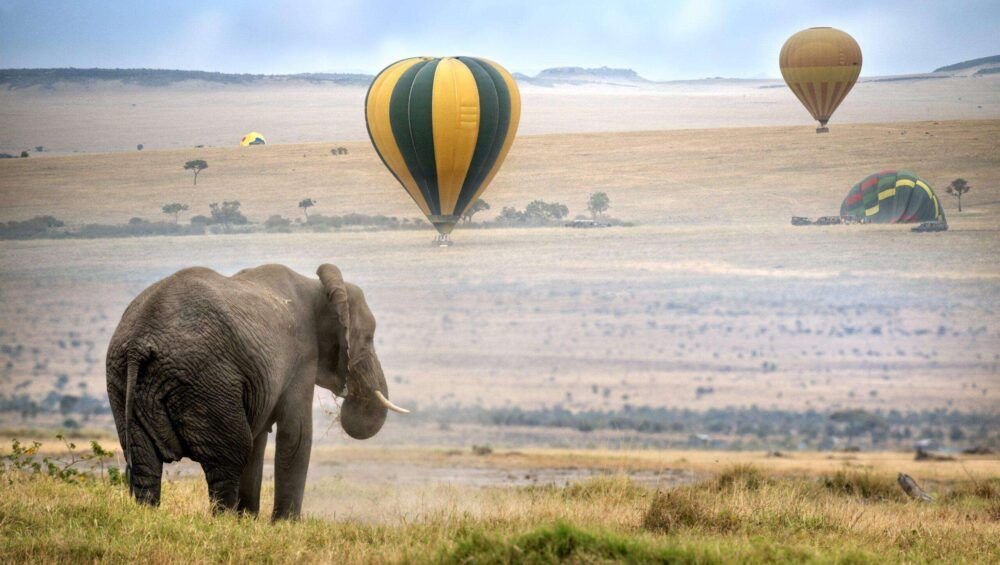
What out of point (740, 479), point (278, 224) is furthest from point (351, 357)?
point (278, 224)

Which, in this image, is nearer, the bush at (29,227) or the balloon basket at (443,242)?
the balloon basket at (443,242)

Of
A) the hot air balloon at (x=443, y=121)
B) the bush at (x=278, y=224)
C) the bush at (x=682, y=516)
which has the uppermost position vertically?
the hot air balloon at (x=443, y=121)

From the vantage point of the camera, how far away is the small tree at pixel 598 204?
3627 inches

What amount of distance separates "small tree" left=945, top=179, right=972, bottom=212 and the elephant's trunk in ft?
263

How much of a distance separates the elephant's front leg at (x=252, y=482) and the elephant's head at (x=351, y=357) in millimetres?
1027

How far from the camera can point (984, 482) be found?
55.8 ft

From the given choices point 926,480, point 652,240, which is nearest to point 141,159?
point 652,240

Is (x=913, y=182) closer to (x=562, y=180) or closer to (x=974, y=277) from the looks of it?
(x=974, y=277)

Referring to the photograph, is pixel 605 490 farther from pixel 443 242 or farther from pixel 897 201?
pixel 897 201

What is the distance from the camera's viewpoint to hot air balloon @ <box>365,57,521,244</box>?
47.6m

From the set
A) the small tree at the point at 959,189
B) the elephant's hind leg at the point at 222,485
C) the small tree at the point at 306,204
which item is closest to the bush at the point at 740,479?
the elephant's hind leg at the point at 222,485

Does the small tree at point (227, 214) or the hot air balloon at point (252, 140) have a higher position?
the hot air balloon at point (252, 140)

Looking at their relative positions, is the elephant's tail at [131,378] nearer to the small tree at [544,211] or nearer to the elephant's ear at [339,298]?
the elephant's ear at [339,298]

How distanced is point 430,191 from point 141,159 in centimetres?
5806
